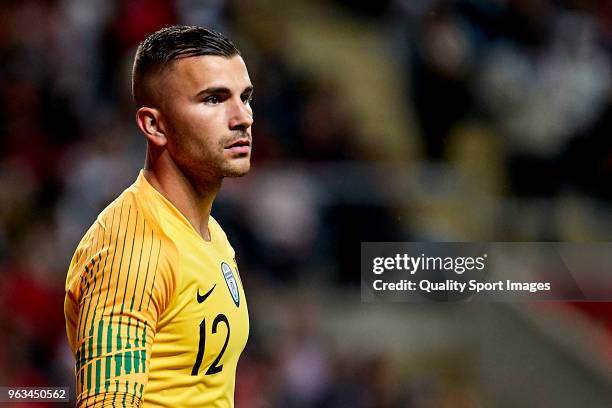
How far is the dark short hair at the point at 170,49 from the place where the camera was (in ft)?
7.98

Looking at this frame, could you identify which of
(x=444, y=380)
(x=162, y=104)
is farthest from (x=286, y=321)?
(x=162, y=104)

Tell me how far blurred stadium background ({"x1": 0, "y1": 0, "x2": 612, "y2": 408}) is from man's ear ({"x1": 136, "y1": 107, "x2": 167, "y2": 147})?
3331 millimetres

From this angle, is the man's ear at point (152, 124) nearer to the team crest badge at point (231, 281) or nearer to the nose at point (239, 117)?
the nose at point (239, 117)

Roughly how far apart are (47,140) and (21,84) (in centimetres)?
42

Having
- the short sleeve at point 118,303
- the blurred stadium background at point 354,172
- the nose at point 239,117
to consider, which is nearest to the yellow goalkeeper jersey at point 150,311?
the short sleeve at point 118,303

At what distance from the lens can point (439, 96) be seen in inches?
248

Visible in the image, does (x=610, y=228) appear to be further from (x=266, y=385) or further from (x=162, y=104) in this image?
(x=162, y=104)

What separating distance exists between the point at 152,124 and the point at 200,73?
0.18 m

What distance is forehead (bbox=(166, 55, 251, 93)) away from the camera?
242 cm

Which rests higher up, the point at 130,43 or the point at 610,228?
the point at 130,43

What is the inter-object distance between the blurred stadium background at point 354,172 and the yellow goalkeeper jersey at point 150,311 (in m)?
3.23

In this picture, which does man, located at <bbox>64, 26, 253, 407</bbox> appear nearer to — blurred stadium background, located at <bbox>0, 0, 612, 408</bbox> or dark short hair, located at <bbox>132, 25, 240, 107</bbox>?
dark short hair, located at <bbox>132, 25, 240, 107</bbox>

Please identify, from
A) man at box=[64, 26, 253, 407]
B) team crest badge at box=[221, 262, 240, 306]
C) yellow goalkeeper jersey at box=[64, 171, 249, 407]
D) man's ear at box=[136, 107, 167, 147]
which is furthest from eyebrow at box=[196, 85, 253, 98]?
team crest badge at box=[221, 262, 240, 306]

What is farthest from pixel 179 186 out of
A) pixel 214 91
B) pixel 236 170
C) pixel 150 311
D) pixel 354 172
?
pixel 354 172
